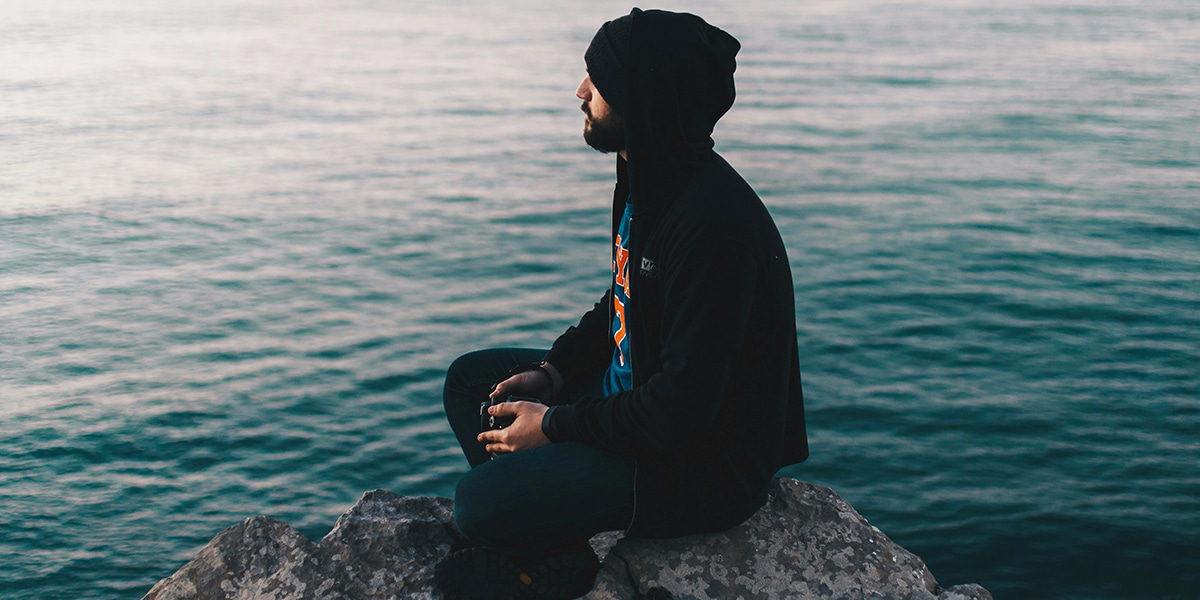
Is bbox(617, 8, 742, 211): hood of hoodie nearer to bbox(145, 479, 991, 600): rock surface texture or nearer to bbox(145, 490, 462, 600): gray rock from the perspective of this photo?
bbox(145, 479, 991, 600): rock surface texture

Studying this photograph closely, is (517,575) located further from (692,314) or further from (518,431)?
(692,314)

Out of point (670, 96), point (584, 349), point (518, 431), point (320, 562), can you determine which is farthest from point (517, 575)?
point (670, 96)

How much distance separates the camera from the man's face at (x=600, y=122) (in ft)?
11.8

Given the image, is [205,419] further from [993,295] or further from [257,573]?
[993,295]

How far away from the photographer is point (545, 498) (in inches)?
134

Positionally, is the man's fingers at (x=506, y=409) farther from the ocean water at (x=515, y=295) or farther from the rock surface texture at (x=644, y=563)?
the ocean water at (x=515, y=295)

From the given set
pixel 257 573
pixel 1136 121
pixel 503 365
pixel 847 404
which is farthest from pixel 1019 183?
pixel 257 573

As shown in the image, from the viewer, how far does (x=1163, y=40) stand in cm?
2841

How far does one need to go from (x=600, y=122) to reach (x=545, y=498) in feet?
3.86

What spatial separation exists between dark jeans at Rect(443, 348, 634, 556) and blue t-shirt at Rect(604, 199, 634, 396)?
1.28 feet

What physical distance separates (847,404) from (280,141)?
1175 centimetres

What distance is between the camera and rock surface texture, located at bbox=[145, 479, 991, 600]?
3.71 m

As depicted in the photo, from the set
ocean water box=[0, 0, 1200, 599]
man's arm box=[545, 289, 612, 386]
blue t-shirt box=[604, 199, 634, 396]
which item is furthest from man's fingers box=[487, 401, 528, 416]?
ocean water box=[0, 0, 1200, 599]

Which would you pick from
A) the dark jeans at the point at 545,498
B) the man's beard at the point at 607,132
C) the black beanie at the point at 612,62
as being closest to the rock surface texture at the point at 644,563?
the dark jeans at the point at 545,498
